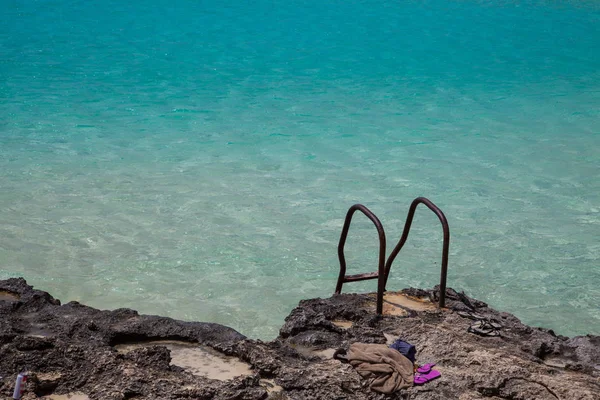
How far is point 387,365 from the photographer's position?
3275mm

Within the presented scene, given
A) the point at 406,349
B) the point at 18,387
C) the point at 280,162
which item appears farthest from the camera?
the point at 280,162

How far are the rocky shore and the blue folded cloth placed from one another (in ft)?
0.26

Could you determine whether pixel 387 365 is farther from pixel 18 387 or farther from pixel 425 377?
pixel 18 387

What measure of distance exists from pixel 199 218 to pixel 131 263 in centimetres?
120

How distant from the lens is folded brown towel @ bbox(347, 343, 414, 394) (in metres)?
3.20

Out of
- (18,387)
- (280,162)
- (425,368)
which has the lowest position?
(18,387)

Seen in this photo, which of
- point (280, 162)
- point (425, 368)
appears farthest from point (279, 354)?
point (280, 162)

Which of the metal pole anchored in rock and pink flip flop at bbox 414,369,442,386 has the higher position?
pink flip flop at bbox 414,369,442,386

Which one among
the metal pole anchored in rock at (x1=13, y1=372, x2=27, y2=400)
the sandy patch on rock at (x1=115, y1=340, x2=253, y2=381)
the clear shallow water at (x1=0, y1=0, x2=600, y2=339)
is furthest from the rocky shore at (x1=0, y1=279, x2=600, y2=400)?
the clear shallow water at (x1=0, y1=0, x2=600, y2=339)

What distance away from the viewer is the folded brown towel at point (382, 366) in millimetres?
3199

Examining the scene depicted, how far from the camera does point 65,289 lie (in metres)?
5.89

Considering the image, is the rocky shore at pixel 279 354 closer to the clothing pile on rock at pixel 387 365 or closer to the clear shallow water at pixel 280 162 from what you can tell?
the clothing pile on rock at pixel 387 365

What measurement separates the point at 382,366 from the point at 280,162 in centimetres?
603

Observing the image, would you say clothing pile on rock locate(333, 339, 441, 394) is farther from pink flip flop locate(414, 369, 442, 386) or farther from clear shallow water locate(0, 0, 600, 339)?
clear shallow water locate(0, 0, 600, 339)
